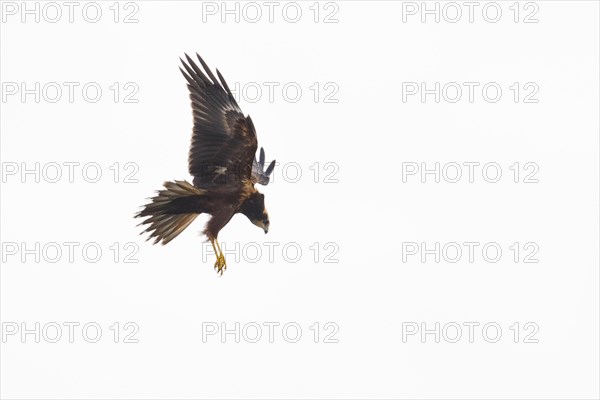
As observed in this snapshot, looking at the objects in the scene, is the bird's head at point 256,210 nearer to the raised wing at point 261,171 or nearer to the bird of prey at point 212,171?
the bird of prey at point 212,171

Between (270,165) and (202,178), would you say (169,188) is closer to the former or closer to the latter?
(202,178)

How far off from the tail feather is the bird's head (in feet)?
2.00

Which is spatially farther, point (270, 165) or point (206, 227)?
point (270, 165)

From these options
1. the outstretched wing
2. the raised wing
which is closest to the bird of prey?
the outstretched wing

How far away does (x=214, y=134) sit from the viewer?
24719 mm

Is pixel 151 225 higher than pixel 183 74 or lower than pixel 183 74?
lower

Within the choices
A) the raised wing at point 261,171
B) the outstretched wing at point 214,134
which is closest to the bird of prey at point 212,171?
the outstretched wing at point 214,134

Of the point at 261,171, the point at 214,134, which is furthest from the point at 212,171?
the point at 261,171

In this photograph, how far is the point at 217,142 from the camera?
2470cm

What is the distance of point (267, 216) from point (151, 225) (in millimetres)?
1420

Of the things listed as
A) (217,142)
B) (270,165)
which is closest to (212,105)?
(217,142)

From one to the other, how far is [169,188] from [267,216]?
1.37 m

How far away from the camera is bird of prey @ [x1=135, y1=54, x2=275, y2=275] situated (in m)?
24.6

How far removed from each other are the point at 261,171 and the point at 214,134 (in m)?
2.34
